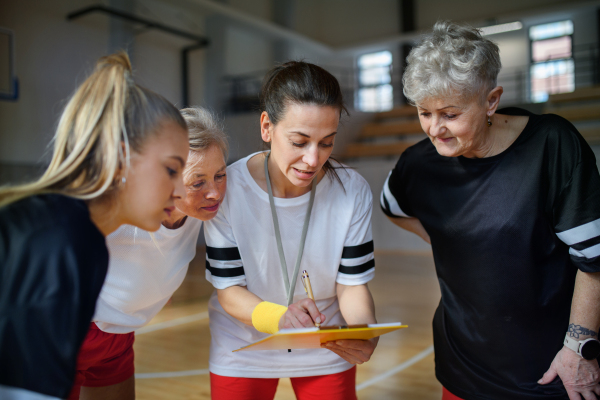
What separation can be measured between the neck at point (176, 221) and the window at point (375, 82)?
13472 mm

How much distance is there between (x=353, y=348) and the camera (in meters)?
1.38

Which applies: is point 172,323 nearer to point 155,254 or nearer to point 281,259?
point 155,254

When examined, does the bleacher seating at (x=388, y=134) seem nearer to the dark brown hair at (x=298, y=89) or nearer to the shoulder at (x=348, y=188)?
the shoulder at (x=348, y=188)

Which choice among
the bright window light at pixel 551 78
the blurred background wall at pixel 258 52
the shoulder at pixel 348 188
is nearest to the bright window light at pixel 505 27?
the blurred background wall at pixel 258 52

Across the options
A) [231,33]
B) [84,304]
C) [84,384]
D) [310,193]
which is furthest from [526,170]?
[231,33]

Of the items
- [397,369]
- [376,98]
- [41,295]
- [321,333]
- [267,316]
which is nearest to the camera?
[41,295]

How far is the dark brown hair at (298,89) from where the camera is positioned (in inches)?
56.1

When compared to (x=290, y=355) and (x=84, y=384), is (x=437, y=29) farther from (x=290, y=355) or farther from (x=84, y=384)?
(x=84, y=384)

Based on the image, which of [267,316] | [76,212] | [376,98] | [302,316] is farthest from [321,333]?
[376,98]

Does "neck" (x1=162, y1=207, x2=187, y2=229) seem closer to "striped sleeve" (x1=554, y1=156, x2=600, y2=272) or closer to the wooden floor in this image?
"striped sleeve" (x1=554, y1=156, x2=600, y2=272)

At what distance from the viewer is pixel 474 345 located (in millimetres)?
1563

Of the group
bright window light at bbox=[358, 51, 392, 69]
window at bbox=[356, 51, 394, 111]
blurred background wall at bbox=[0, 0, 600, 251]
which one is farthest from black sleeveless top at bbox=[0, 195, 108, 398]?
bright window light at bbox=[358, 51, 392, 69]

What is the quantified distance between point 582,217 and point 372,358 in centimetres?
263

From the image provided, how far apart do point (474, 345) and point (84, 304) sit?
122 centimetres
